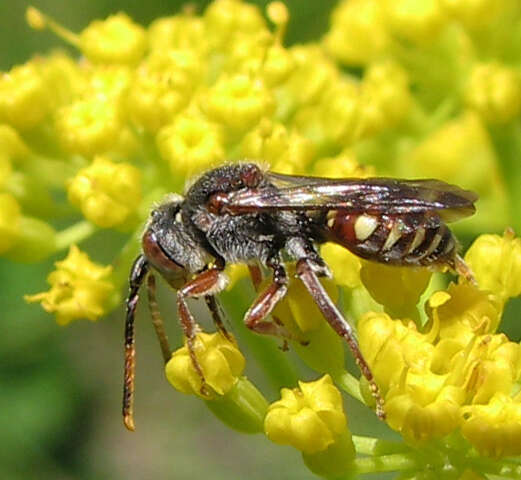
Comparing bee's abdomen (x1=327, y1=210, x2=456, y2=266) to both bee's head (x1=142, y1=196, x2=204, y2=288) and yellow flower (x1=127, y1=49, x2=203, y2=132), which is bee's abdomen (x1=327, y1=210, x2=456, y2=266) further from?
yellow flower (x1=127, y1=49, x2=203, y2=132)

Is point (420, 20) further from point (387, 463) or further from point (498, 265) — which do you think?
point (387, 463)

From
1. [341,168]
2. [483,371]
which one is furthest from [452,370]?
[341,168]

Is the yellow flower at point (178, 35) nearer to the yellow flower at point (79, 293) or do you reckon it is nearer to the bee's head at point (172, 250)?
the yellow flower at point (79, 293)

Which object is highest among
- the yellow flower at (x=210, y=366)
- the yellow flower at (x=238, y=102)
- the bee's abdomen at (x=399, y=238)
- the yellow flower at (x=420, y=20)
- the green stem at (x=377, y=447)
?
the yellow flower at (x=420, y=20)

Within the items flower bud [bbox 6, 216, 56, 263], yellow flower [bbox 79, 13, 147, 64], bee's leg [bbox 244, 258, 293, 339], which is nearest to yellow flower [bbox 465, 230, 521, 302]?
bee's leg [bbox 244, 258, 293, 339]

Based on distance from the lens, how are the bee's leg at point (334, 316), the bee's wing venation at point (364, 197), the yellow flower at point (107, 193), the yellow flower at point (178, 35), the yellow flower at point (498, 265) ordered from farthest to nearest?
the yellow flower at point (178, 35), the yellow flower at point (107, 193), the yellow flower at point (498, 265), the bee's wing venation at point (364, 197), the bee's leg at point (334, 316)

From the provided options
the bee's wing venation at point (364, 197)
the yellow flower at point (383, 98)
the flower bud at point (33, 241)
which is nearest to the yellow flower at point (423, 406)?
the bee's wing venation at point (364, 197)
